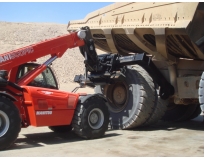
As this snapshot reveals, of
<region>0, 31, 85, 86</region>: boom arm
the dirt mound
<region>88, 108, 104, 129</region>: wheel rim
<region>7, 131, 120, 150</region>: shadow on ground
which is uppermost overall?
the dirt mound

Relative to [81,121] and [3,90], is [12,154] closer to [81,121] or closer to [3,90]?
[3,90]

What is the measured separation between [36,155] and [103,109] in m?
2.27

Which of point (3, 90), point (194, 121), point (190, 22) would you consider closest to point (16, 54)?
point (3, 90)

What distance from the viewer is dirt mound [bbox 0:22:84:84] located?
34781 millimetres

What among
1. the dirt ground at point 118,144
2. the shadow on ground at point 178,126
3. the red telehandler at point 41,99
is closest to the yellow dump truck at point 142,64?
the shadow on ground at point 178,126

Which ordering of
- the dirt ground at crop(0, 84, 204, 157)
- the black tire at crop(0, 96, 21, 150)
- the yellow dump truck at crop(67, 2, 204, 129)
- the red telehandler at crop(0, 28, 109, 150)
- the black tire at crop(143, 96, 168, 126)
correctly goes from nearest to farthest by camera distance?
the dirt ground at crop(0, 84, 204, 157), the black tire at crop(0, 96, 21, 150), the red telehandler at crop(0, 28, 109, 150), the yellow dump truck at crop(67, 2, 204, 129), the black tire at crop(143, 96, 168, 126)

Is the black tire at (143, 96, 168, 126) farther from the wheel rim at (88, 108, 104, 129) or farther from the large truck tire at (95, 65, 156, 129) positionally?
the wheel rim at (88, 108, 104, 129)

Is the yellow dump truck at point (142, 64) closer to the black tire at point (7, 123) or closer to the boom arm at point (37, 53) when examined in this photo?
the boom arm at point (37, 53)

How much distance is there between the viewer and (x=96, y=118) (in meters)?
8.30

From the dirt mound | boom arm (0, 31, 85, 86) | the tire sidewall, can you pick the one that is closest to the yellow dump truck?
boom arm (0, 31, 85, 86)

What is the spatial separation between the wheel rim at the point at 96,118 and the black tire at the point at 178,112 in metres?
3.30

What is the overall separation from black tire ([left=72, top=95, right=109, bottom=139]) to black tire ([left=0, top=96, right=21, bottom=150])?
1.44 metres

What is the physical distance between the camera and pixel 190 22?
7.94 m

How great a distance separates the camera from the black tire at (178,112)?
11172 mm
